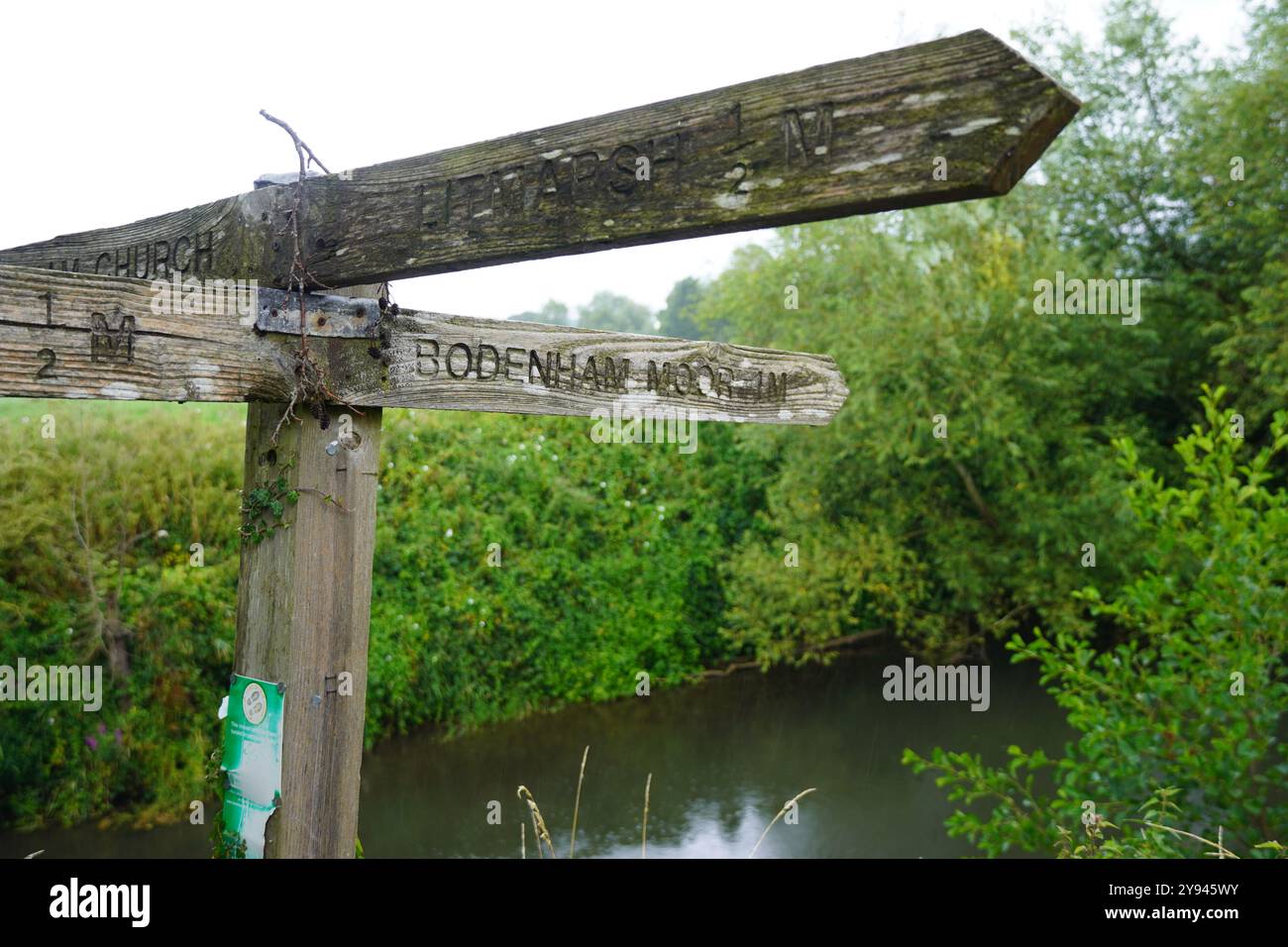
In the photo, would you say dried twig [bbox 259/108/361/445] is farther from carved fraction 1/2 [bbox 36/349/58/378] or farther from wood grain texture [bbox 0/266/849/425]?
carved fraction 1/2 [bbox 36/349/58/378]

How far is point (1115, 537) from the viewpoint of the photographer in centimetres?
973

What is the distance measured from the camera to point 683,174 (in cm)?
147

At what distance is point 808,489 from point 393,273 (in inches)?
364

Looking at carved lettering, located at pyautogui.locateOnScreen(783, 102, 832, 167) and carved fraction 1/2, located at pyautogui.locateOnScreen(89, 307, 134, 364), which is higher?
carved lettering, located at pyautogui.locateOnScreen(783, 102, 832, 167)

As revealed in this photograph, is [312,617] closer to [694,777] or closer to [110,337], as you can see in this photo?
[110,337]

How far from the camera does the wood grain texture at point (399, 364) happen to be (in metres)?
1.58

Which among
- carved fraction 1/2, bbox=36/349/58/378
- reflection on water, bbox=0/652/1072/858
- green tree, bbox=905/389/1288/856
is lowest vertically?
reflection on water, bbox=0/652/1072/858

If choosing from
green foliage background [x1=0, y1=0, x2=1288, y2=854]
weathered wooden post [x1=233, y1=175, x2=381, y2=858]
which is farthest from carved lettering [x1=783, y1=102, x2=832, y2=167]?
green foliage background [x1=0, y1=0, x2=1288, y2=854]

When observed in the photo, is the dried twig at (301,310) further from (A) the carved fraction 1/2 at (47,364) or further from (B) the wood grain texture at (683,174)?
(A) the carved fraction 1/2 at (47,364)


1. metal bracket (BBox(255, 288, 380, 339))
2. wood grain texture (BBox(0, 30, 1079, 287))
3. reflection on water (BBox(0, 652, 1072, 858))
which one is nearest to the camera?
wood grain texture (BBox(0, 30, 1079, 287))

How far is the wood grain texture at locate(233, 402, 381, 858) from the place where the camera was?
1907mm

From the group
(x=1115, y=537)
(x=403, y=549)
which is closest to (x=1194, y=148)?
(x=1115, y=537)

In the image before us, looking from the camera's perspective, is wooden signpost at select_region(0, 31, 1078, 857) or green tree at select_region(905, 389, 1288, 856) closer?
wooden signpost at select_region(0, 31, 1078, 857)
